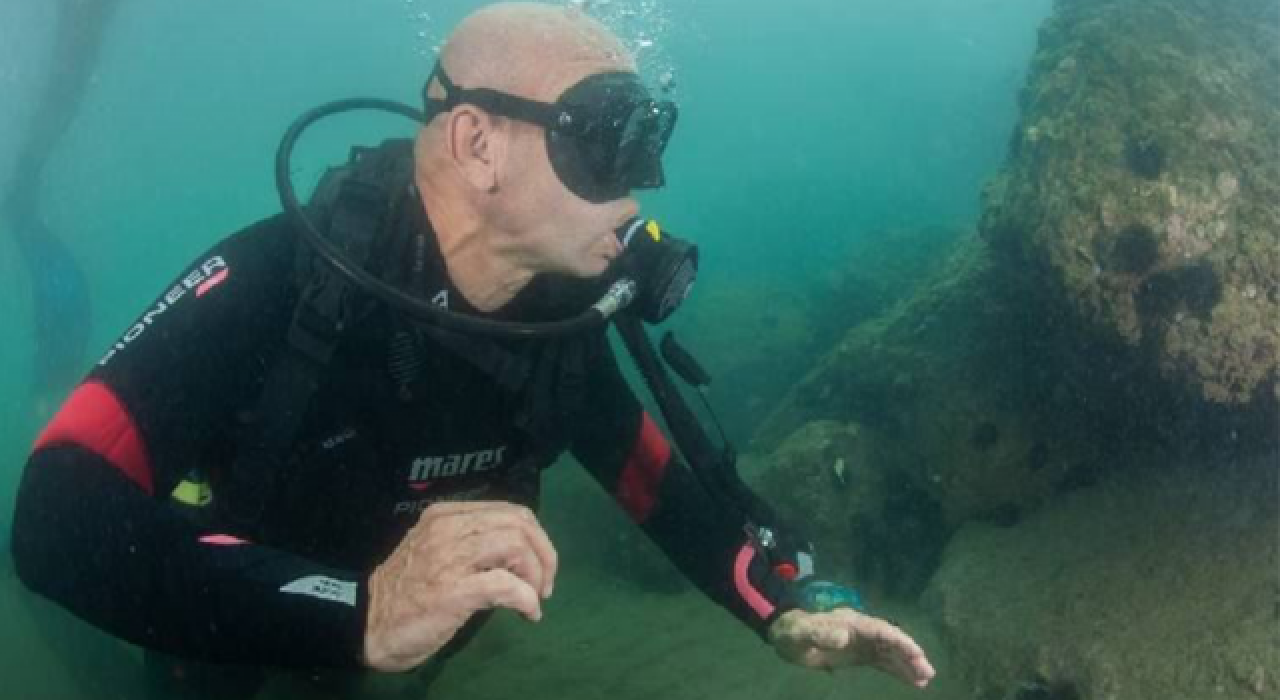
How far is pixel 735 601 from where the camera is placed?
3496 mm

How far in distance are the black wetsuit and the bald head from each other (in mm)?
544

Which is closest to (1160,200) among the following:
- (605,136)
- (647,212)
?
(605,136)

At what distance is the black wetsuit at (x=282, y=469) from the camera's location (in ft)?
5.92

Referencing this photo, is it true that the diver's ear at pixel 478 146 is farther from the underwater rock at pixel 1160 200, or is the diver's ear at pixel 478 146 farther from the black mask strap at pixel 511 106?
the underwater rock at pixel 1160 200

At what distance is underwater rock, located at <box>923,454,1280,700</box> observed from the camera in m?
3.92

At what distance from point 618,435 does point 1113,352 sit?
3974 mm

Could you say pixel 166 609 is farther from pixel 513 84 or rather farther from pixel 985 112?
pixel 985 112

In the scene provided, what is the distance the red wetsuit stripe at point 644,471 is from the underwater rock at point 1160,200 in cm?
342

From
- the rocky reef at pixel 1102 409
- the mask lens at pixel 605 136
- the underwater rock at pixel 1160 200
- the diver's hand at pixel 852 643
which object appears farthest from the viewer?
the underwater rock at pixel 1160 200

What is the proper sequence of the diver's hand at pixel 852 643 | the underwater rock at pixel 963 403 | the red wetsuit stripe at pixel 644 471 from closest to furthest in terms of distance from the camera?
the diver's hand at pixel 852 643 → the red wetsuit stripe at pixel 644 471 → the underwater rock at pixel 963 403

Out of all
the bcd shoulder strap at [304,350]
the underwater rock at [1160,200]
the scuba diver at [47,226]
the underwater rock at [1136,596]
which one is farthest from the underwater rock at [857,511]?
the scuba diver at [47,226]

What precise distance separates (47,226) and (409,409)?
875 inches

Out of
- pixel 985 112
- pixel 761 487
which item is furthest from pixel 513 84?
pixel 985 112

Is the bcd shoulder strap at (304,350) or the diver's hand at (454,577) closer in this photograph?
the diver's hand at (454,577)
